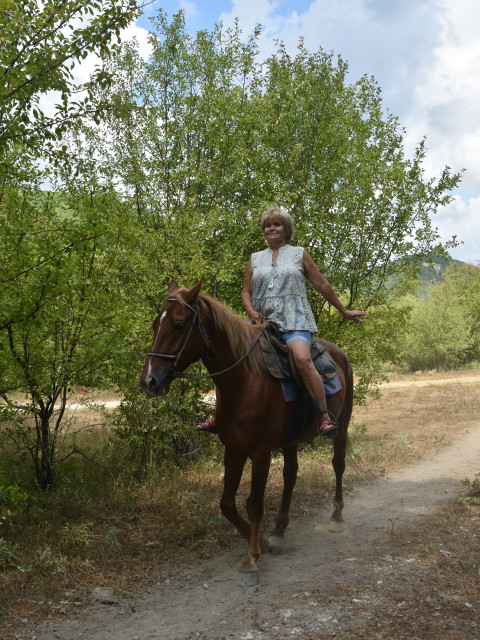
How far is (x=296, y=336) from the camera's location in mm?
4918

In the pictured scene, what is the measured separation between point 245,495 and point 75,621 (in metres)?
3.32

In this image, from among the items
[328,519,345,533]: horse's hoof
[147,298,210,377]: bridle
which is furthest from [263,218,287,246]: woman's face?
[328,519,345,533]: horse's hoof

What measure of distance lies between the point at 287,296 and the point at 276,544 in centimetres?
256

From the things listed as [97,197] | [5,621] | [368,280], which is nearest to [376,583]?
[5,621]

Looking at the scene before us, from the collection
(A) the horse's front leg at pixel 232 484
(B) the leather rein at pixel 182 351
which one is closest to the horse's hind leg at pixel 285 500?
(A) the horse's front leg at pixel 232 484

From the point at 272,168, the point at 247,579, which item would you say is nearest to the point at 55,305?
the point at 247,579

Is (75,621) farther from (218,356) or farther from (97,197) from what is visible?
(97,197)

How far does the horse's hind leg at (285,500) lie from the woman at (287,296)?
0.88 m

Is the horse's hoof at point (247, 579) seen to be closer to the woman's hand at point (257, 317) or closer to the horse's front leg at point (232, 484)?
the horse's front leg at point (232, 484)

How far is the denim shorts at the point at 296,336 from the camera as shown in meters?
4.91

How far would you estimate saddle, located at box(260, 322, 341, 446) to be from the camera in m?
4.79

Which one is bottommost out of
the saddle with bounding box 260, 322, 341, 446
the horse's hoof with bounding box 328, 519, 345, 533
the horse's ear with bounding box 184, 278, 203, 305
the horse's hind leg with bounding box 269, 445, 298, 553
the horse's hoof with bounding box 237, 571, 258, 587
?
the horse's hoof with bounding box 328, 519, 345, 533

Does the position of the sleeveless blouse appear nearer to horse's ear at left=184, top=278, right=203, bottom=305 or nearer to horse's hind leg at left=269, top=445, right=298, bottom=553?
horse's ear at left=184, top=278, right=203, bottom=305

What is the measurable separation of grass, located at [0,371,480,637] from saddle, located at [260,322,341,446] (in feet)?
4.89
